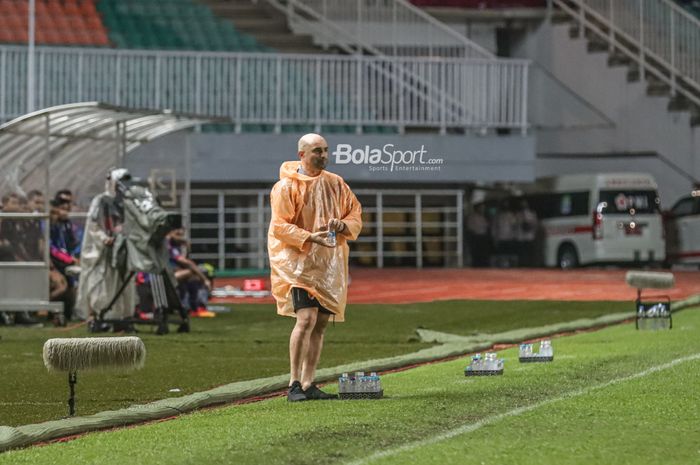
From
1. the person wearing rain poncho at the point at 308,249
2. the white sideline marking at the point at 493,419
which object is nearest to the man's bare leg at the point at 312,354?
the person wearing rain poncho at the point at 308,249

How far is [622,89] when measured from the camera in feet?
150

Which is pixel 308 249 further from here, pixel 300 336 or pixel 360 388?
pixel 360 388

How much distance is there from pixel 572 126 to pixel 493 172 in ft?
25.3

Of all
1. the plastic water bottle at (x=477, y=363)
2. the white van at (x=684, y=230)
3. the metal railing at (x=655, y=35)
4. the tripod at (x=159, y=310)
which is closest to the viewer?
the plastic water bottle at (x=477, y=363)

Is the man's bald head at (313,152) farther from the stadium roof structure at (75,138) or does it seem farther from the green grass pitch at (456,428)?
the stadium roof structure at (75,138)

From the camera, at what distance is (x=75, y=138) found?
25.2 meters

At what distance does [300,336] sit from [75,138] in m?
13.4

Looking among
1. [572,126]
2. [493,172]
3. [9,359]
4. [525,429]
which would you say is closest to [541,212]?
[572,126]

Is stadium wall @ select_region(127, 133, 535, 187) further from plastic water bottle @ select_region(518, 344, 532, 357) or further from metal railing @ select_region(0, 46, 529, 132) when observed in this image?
plastic water bottle @ select_region(518, 344, 532, 357)

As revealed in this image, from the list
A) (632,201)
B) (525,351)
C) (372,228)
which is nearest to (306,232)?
(525,351)

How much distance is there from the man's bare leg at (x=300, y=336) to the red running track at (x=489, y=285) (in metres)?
16.9

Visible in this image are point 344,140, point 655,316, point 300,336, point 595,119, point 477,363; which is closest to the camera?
point 300,336

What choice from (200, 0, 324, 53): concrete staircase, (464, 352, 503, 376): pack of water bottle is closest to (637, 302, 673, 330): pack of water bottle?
(464, 352, 503, 376): pack of water bottle

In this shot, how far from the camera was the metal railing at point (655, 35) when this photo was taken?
43.4 metres
